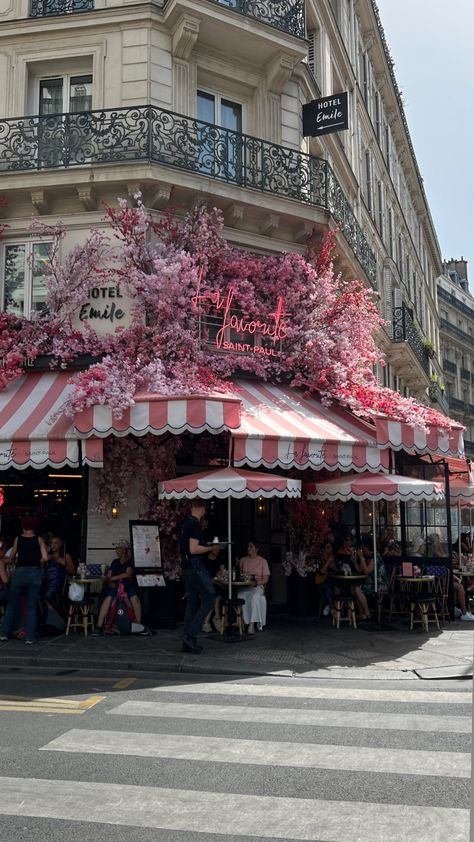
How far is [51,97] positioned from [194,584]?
9832mm

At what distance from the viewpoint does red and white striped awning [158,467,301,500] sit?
10.2m

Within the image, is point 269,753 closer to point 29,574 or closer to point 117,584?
point 29,574

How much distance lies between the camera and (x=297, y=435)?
11391 millimetres

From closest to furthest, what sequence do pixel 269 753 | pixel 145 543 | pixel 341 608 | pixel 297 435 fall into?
pixel 269 753, pixel 297 435, pixel 145 543, pixel 341 608

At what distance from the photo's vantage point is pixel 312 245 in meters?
14.9

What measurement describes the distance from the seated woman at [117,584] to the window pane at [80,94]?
321 inches

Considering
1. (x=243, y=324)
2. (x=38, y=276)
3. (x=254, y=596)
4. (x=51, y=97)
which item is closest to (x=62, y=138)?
(x=51, y=97)

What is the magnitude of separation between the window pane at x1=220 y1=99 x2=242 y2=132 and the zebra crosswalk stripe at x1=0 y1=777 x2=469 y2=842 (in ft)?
42.8

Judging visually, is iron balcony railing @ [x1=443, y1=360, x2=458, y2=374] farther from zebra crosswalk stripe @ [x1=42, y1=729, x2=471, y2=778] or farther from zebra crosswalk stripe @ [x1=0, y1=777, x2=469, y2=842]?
zebra crosswalk stripe @ [x1=0, y1=777, x2=469, y2=842]

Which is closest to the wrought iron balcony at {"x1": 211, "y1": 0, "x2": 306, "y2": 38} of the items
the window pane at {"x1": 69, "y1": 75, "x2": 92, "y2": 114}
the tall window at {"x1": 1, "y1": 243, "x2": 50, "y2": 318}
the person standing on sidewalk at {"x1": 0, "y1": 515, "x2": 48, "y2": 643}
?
the window pane at {"x1": 69, "y1": 75, "x2": 92, "y2": 114}

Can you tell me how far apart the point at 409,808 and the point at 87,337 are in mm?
9750

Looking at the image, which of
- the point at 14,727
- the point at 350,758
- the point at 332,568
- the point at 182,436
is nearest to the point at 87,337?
the point at 182,436

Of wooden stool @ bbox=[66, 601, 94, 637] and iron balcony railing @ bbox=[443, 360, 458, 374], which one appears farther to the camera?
iron balcony railing @ bbox=[443, 360, 458, 374]

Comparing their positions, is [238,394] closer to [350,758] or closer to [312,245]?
[312,245]
